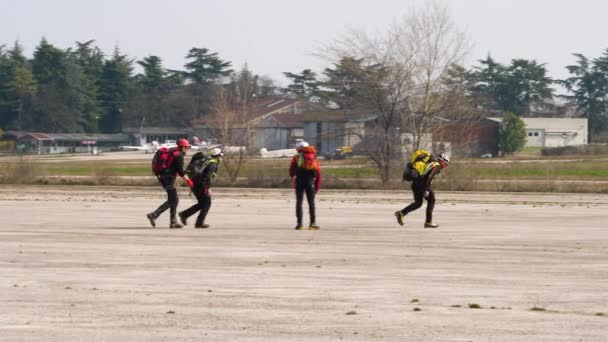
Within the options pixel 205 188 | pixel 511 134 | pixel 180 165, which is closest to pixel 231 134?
pixel 180 165

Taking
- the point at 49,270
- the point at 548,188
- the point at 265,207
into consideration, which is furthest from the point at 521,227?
the point at 548,188

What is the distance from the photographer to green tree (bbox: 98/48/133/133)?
14288cm

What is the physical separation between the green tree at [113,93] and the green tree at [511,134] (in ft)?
180

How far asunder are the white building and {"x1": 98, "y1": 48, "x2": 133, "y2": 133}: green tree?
48091 mm

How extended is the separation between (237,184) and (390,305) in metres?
36.0

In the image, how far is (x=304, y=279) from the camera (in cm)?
1495

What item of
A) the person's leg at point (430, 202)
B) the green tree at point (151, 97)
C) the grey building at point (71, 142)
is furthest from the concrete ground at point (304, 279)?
the green tree at point (151, 97)

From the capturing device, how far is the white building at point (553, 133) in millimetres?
123125

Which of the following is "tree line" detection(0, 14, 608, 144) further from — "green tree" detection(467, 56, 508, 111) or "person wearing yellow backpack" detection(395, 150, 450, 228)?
"person wearing yellow backpack" detection(395, 150, 450, 228)

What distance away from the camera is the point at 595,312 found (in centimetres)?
1209

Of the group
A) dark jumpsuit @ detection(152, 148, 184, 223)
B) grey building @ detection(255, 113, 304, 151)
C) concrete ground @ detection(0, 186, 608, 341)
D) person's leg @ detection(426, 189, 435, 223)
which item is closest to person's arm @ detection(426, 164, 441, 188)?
person's leg @ detection(426, 189, 435, 223)

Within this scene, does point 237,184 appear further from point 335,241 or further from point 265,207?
point 335,241

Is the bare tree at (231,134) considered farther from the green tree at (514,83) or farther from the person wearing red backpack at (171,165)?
the green tree at (514,83)

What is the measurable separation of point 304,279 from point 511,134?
8895 centimetres
